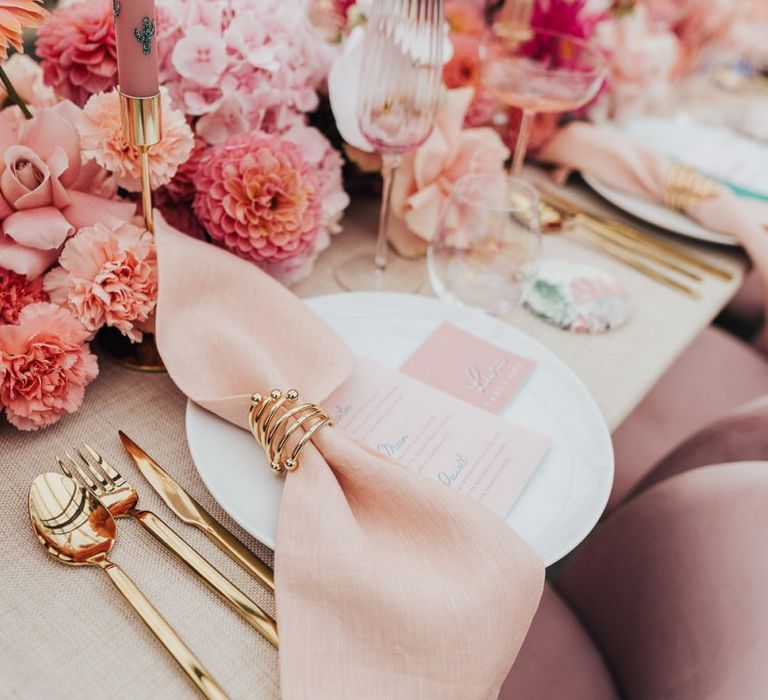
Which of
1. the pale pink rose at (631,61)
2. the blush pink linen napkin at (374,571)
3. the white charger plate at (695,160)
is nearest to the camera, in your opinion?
the blush pink linen napkin at (374,571)

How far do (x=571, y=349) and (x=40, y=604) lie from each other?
567 millimetres

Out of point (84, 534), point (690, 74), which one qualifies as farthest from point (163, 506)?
point (690, 74)

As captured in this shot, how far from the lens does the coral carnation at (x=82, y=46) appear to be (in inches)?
25.2

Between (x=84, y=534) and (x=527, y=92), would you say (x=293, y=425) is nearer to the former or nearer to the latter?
(x=84, y=534)

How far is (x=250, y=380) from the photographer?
565 millimetres

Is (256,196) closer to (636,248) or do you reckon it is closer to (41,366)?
(41,366)

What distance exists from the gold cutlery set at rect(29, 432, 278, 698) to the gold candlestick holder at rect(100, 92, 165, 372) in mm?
126

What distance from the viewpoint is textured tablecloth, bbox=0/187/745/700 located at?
1.41 feet

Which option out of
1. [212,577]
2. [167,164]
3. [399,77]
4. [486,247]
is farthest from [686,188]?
[212,577]

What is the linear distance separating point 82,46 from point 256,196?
0.66 ft

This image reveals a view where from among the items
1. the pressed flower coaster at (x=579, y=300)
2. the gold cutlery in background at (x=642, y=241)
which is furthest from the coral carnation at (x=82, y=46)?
the gold cutlery in background at (x=642, y=241)

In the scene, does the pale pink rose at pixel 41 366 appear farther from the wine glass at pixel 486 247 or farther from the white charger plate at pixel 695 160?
the white charger plate at pixel 695 160

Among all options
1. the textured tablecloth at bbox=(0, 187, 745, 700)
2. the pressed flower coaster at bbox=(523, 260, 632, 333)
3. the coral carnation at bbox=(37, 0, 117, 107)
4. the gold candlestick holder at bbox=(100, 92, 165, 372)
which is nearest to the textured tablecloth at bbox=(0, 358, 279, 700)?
the textured tablecloth at bbox=(0, 187, 745, 700)

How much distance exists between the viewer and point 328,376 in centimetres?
60
